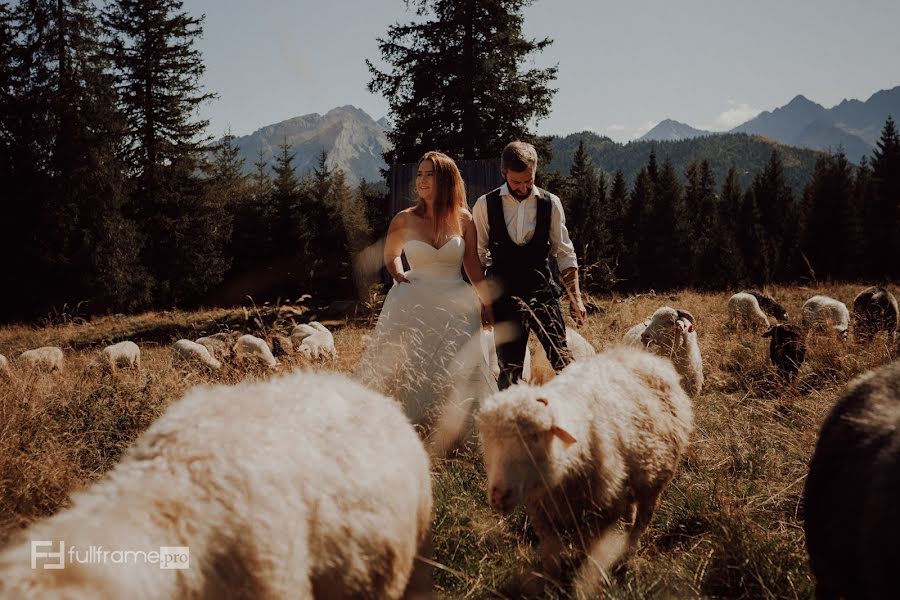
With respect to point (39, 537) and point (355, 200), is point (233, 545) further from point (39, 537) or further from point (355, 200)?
point (355, 200)

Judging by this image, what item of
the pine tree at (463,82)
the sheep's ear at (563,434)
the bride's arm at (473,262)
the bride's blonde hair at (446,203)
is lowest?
the sheep's ear at (563,434)

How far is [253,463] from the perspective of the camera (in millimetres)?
1693

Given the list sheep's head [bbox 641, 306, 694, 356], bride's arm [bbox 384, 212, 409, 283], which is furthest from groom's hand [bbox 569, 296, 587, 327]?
sheep's head [bbox 641, 306, 694, 356]

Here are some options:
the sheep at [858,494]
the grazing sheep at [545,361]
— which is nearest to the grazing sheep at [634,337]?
the grazing sheep at [545,361]

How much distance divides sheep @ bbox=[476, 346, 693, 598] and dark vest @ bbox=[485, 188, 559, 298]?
1.17m

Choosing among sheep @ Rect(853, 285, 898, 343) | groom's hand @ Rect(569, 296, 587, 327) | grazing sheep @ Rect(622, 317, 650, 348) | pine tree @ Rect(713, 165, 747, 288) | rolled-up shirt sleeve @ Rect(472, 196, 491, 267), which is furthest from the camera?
pine tree @ Rect(713, 165, 747, 288)

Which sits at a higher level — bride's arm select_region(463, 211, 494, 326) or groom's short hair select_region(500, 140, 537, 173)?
groom's short hair select_region(500, 140, 537, 173)

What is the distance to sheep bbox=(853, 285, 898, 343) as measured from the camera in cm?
890

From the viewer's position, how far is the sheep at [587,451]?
274 centimetres

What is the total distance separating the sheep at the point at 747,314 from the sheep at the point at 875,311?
1654 mm

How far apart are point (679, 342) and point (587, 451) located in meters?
4.13

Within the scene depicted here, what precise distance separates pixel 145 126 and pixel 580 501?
28.5 metres

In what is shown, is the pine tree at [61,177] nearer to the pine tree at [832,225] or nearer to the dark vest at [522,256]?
the dark vest at [522,256]

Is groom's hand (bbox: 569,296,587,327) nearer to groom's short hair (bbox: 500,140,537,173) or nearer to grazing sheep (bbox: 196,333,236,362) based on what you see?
groom's short hair (bbox: 500,140,537,173)
